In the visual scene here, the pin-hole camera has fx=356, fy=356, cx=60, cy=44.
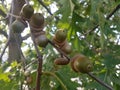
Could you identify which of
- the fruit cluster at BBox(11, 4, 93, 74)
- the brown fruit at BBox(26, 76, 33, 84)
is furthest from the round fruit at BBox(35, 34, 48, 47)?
the brown fruit at BBox(26, 76, 33, 84)

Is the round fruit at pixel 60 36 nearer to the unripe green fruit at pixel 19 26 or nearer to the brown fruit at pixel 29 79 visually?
the unripe green fruit at pixel 19 26

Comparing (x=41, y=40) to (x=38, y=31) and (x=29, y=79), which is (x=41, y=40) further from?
(x=29, y=79)

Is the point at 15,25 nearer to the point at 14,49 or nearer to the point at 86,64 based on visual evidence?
the point at 86,64

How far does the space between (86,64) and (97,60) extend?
3.27ft

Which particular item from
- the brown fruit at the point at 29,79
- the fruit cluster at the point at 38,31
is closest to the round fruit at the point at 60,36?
the fruit cluster at the point at 38,31

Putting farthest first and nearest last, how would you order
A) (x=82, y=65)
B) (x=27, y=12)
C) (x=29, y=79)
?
A: 1. (x=29, y=79)
2. (x=27, y=12)
3. (x=82, y=65)

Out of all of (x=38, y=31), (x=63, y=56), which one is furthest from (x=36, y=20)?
(x=63, y=56)

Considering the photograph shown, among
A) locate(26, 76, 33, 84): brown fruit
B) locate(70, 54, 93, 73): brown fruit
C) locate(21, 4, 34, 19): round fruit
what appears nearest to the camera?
locate(70, 54, 93, 73): brown fruit

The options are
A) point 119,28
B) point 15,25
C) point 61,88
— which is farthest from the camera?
point 119,28

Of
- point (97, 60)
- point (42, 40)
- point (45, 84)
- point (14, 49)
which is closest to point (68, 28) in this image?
point (45, 84)

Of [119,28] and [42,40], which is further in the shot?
[119,28]

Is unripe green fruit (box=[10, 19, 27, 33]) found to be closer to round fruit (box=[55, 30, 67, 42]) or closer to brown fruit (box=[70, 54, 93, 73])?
round fruit (box=[55, 30, 67, 42])

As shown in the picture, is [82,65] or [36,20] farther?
[36,20]

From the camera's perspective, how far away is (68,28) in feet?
4.87
